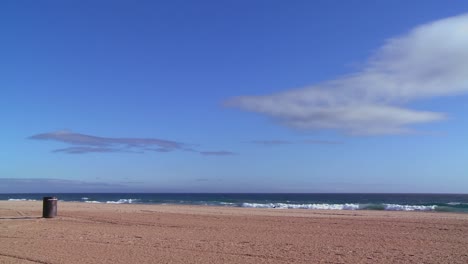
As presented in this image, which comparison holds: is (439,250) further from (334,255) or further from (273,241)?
(273,241)

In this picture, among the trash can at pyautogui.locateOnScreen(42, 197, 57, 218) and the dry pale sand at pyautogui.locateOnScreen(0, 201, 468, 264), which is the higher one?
the trash can at pyautogui.locateOnScreen(42, 197, 57, 218)

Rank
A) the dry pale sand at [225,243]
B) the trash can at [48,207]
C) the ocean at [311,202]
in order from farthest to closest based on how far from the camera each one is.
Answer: the ocean at [311,202] < the trash can at [48,207] < the dry pale sand at [225,243]

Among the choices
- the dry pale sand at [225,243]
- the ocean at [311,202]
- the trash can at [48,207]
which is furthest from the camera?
the ocean at [311,202]

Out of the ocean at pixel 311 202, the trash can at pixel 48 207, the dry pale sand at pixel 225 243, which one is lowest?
the ocean at pixel 311 202

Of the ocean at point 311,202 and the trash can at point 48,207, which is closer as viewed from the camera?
the trash can at point 48,207

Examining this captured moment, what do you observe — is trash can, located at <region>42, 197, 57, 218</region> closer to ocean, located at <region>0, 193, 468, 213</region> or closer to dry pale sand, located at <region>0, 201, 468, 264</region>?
dry pale sand, located at <region>0, 201, 468, 264</region>

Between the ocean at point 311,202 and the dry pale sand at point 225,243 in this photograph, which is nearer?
the dry pale sand at point 225,243

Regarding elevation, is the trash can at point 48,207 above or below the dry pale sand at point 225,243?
above

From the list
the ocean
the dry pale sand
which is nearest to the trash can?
the dry pale sand

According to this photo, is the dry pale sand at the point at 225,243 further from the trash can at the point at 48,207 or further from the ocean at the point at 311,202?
the ocean at the point at 311,202

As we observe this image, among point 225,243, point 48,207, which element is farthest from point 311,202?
point 225,243

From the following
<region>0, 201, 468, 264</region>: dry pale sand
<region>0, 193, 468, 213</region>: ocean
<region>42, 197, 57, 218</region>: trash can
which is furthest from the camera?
<region>0, 193, 468, 213</region>: ocean

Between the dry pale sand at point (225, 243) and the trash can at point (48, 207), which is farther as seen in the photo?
the trash can at point (48, 207)

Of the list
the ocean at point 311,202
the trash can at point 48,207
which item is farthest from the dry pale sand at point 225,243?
the ocean at point 311,202
